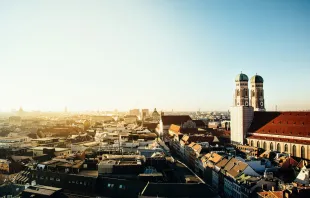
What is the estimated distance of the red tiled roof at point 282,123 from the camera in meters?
99.9

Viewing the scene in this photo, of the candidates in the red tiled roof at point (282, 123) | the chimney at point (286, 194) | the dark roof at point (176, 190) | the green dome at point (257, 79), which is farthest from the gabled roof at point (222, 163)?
the green dome at point (257, 79)

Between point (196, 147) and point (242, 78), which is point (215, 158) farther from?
point (242, 78)

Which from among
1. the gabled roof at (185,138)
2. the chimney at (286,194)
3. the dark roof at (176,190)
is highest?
the gabled roof at (185,138)

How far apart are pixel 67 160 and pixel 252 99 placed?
83395 mm

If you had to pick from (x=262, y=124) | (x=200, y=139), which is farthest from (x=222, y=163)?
(x=262, y=124)

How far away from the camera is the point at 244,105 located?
122m

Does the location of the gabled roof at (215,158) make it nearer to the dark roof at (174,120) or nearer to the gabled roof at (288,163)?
the gabled roof at (288,163)

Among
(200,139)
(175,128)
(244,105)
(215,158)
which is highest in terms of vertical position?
(244,105)

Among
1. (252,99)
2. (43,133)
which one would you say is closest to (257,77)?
(252,99)

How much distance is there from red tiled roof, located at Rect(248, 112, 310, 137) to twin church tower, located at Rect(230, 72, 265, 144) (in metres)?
3.02

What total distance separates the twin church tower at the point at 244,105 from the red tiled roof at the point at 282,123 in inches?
119

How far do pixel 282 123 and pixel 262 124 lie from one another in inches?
353

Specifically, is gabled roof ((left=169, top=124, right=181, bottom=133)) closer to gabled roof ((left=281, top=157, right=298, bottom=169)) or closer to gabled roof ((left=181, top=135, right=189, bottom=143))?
gabled roof ((left=181, top=135, right=189, bottom=143))

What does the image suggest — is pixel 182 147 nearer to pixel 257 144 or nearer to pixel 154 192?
pixel 257 144
